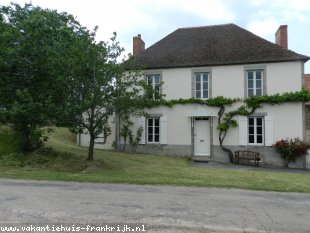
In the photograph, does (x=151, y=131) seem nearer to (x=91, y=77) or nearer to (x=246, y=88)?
(x=246, y=88)

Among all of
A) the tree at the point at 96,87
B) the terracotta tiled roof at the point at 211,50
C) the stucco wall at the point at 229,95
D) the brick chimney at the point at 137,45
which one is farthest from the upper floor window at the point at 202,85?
the tree at the point at 96,87

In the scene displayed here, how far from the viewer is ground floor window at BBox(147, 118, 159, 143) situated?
19516 mm

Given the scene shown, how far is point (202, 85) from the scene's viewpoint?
1892 centimetres

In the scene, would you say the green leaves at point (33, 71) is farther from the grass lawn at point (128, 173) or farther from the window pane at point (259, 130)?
the window pane at point (259, 130)

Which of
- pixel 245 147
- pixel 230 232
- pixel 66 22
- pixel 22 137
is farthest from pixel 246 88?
pixel 230 232

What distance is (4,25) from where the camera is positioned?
15.1m

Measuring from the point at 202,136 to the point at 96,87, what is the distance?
8263 millimetres

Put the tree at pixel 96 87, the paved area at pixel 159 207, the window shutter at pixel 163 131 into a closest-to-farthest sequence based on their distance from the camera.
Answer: the paved area at pixel 159 207
the tree at pixel 96 87
the window shutter at pixel 163 131

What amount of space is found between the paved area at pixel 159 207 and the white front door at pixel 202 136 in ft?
32.0

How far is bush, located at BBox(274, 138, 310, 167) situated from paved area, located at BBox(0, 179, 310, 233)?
8.96 m

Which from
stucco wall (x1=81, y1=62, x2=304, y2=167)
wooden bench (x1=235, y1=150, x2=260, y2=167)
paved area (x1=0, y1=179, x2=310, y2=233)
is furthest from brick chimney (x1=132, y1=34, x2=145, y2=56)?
paved area (x1=0, y1=179, x2=310, y2=233)

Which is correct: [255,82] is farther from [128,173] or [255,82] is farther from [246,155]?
[128,173]

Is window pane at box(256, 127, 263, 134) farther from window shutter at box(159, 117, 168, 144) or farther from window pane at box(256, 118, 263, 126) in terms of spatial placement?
window shutter at box(159, 117, 168, 144)

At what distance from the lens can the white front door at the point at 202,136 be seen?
61.2ft
